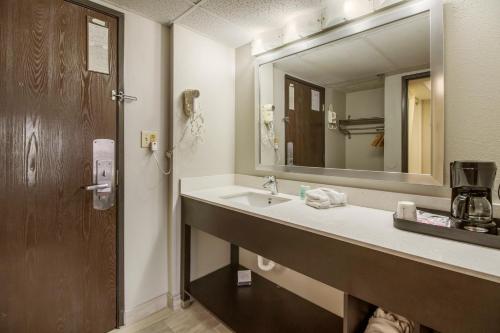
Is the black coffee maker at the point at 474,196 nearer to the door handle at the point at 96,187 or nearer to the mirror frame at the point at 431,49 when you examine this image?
the mirror frame at the point at 431,49

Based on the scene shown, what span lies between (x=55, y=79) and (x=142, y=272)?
1356mm

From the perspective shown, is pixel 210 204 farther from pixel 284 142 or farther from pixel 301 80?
pixel 301 80

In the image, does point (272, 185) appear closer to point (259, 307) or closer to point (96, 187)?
point (259, 307)

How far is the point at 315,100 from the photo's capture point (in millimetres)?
1821

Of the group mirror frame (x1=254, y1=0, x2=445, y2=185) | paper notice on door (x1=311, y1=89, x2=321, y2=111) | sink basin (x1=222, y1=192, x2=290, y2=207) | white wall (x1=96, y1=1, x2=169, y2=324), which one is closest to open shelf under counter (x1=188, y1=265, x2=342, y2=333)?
white wall (x1=96, y1=1, x2=169, y2=324)

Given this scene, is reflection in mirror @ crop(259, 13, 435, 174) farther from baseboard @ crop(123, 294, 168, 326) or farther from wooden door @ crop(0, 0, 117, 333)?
baseboard @ crop(123, 294, 168, 326)

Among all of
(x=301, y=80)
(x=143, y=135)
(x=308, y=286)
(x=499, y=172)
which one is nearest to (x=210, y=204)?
(x=143, y=135)

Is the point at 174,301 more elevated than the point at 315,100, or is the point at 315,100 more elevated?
the point at 315,100

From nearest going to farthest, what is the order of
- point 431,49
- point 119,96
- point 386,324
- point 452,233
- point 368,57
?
point 452,233 < point 386,324 < point 431,49 < point 368,57 < point 119,96

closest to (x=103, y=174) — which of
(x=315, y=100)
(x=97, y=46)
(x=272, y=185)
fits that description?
(x=97, y=46)

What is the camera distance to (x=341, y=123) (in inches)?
66.2

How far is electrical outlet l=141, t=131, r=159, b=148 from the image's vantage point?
5.83 feet

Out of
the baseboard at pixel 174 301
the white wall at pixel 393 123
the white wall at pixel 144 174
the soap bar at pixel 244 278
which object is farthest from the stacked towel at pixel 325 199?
the baseboard at pixel 174 301

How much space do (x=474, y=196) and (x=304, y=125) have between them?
113 centimetres
